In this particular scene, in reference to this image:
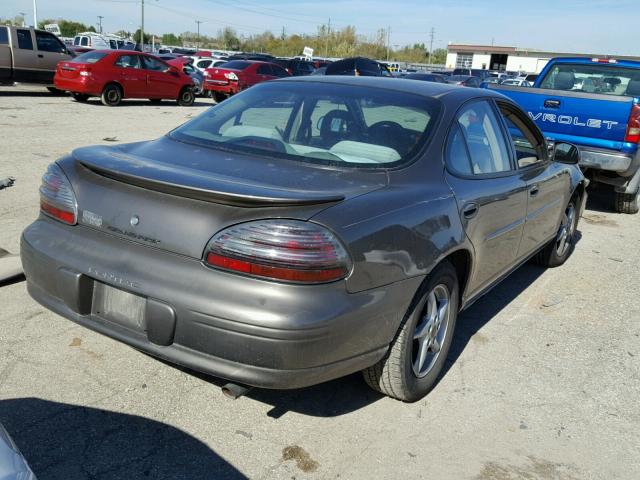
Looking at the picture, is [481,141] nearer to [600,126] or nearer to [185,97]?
[600,126]

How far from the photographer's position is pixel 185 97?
19.6 metres

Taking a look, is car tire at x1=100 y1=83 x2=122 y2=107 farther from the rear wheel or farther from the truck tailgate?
the truck tailgate

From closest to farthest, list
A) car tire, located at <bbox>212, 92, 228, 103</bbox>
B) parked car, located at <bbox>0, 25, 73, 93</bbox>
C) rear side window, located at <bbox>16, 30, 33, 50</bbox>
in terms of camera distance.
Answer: parked car, located at <bbox>0, 25, 73, 93</bbox>
rear side window, located at <bbox>16, 30, 33, 50</bbox>
car tire, located at <bbox>212, 92, 228, 103</bbox>

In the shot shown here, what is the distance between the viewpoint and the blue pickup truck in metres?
7.62

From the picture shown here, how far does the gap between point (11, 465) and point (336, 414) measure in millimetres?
1844

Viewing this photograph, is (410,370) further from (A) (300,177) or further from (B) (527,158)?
(B) (527,158)

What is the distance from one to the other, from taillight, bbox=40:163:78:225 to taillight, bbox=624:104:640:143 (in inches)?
266

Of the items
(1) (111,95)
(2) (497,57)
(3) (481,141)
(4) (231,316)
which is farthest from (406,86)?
(2) (497,57)

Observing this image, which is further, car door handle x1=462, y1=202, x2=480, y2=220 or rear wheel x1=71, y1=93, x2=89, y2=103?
rear wheel x1=71, y1=93, x2=89, y2=103

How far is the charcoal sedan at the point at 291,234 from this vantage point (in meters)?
2.51

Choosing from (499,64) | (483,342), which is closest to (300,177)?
(483,342)

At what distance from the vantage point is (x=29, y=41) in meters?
18.4

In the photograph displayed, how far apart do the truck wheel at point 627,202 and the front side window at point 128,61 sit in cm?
1344

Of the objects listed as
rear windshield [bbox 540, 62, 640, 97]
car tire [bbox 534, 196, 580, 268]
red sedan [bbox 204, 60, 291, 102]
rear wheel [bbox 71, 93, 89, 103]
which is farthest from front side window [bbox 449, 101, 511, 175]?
red sedan [bbox 204, 60, 291, 102]
